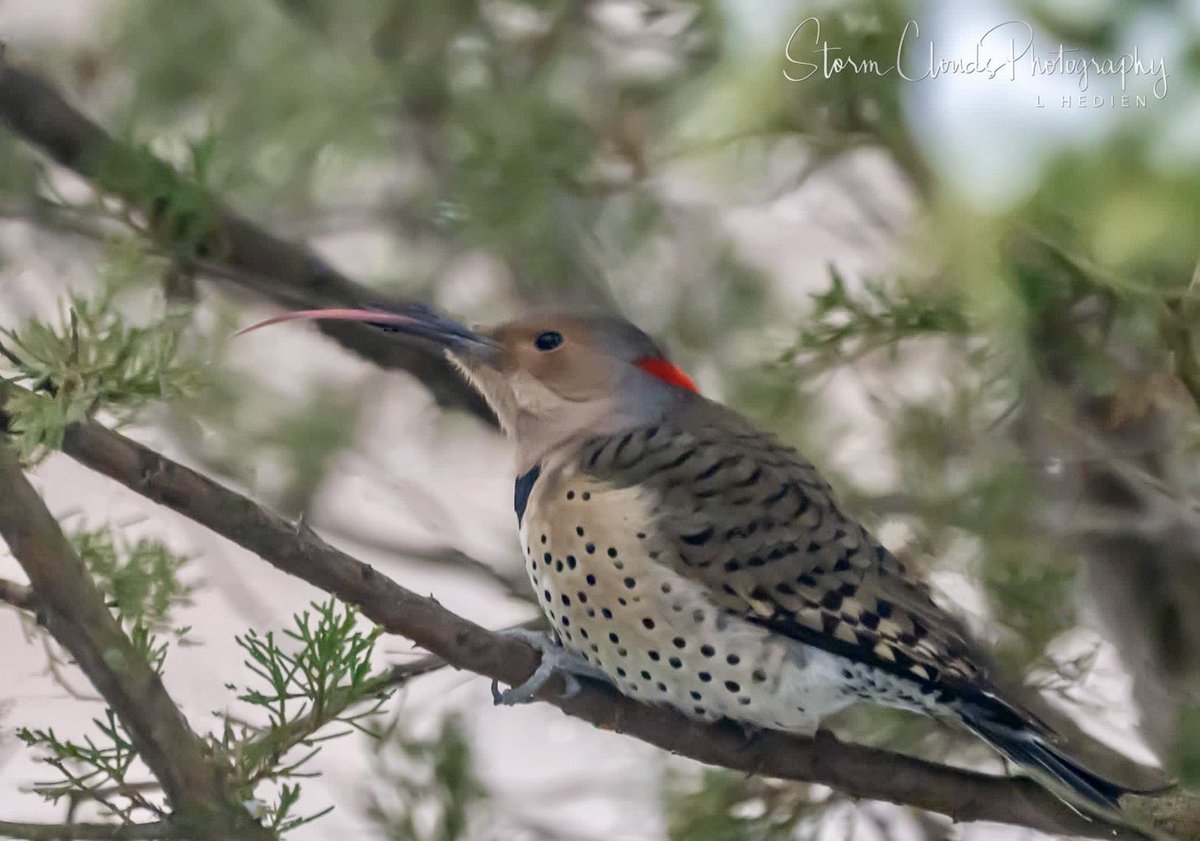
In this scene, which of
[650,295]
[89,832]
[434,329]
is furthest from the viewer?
[650,295]

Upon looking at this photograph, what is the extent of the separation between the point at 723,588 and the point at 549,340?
20 cm

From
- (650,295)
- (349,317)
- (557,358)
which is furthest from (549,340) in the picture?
(650,295)

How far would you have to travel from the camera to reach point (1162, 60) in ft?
2.42

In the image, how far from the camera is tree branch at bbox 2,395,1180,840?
573 mm

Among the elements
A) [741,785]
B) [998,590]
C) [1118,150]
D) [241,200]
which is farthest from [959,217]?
[241,200]

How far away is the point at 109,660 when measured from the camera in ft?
1.98

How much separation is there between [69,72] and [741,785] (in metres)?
0.82

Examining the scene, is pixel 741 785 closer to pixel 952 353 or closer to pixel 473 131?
pixel 952 353

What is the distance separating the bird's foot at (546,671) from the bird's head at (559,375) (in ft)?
0.46

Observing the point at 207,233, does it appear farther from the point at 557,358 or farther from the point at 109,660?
the point at 109,660

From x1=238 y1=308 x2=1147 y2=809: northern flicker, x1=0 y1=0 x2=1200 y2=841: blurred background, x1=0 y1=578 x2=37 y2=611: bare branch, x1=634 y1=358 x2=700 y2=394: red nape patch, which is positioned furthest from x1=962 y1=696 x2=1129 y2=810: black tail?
x1=0 y1=578 x2=37 y2=611: bare branch

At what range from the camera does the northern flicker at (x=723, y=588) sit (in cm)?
78

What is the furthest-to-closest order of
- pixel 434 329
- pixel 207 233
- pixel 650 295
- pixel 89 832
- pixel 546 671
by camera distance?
pixel 650 295 < pixel 207 233 < pixel 434 329 < pixel 546 671 < pixel 89 832

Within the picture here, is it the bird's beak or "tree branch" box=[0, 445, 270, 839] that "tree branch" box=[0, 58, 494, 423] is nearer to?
the bird's beak
